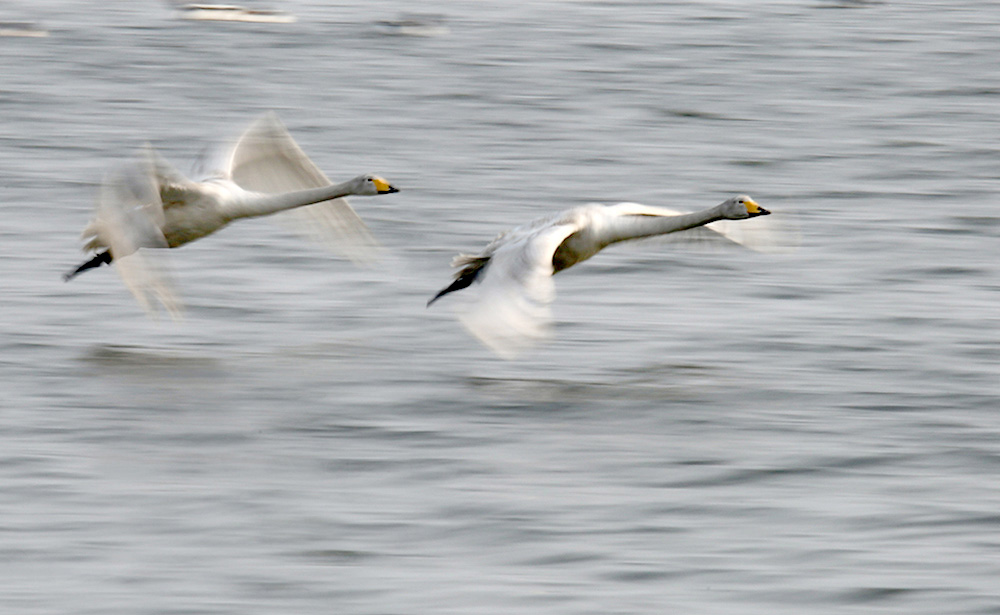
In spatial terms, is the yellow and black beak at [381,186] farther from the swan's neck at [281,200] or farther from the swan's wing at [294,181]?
the swan's wing at [294,181]

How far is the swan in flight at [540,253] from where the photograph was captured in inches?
409

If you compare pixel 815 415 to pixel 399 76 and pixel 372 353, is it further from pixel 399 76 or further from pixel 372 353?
pixel 399 76

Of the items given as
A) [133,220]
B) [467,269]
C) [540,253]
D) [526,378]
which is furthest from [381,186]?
[540,253]

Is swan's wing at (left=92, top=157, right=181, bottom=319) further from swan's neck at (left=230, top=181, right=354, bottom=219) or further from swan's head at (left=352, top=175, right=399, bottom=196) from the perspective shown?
swan's head at (left=352, top=175, right=399, bottom=196)

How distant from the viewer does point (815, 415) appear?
10555mm

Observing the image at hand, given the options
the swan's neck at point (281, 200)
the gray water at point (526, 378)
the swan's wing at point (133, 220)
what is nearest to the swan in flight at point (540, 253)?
the gray water at point (526, 378)

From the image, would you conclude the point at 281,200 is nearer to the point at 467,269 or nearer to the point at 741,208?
the point at 467,269

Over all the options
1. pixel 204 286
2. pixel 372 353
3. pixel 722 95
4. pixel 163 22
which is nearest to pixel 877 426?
pixel 372 353

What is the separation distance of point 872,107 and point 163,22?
10850mm

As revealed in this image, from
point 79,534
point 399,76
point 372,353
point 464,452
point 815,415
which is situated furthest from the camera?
point 399,76

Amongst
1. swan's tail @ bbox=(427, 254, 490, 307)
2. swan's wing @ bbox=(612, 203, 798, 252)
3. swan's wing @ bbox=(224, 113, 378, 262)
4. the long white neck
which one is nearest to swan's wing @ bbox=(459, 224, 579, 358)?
swan's tail @ bbox=(427, 254, 490, 307)

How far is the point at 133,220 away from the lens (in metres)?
11.5

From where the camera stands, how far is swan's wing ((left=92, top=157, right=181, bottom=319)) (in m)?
11.4

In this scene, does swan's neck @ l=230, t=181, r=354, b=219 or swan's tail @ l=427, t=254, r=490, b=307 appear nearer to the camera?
swan's tail @ l=427, t=254, r=490, b=307
